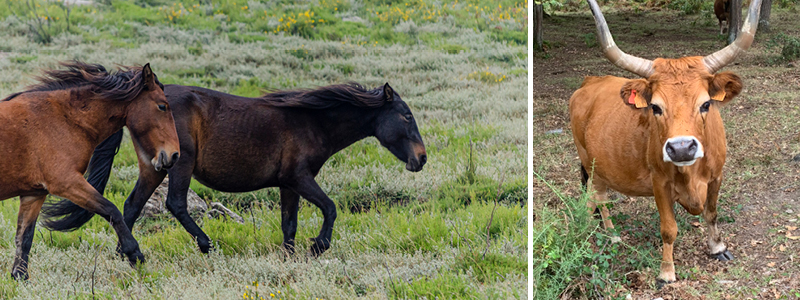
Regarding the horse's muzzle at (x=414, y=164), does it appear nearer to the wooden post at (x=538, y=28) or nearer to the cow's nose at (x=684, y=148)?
the cow's nose at (x=684, y=148)

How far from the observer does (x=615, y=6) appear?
58.3 feet

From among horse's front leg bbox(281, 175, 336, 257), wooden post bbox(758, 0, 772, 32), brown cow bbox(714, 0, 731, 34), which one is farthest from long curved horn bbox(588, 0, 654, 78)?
wooden post bbox(758, 0, 772, 32)

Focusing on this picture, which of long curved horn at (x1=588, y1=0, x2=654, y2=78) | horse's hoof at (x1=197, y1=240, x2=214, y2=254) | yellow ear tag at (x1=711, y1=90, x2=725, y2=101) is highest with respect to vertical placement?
long curved horn at (x1=588, y1=0, x2=654, y2=78)

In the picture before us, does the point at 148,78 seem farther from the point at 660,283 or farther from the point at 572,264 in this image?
the point at 660,283

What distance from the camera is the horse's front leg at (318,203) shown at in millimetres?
3748

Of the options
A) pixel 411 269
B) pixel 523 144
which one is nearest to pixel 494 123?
pixel 523 144

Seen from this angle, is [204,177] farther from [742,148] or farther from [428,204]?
[742,148]

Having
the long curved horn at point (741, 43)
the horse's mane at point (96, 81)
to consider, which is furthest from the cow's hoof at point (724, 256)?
the horse's mane at point (96, 81)

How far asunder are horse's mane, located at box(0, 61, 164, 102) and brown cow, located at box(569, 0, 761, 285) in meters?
2.49

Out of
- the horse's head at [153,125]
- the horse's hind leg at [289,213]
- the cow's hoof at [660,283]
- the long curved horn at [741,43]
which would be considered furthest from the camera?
the cow's hoof at [660,283]

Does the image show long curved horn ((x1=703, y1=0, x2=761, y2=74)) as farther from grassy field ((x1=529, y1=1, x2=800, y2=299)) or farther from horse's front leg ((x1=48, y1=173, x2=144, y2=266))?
horse's front leg ((x1=48, y1=173, x2=144, y2=266))

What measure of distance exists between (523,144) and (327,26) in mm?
1805

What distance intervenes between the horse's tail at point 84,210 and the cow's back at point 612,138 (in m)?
2.87

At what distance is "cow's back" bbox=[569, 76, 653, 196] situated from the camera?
14.1 ft
